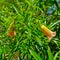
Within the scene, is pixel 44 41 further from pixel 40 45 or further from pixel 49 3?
pixel 49 3

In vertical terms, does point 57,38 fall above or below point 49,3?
below

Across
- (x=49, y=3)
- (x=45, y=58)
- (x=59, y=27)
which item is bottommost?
(x=45, y=58)

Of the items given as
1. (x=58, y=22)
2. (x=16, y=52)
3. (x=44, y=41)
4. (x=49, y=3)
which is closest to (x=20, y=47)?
(x=16, y=52)

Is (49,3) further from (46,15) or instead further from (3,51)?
(3,51)

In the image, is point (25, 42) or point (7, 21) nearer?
point (25, 42)

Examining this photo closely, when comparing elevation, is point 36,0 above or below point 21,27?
above

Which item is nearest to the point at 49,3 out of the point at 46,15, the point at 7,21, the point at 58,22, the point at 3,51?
the point at 46,15

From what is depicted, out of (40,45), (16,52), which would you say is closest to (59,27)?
(40,45)

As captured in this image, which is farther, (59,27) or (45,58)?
(59,27)
